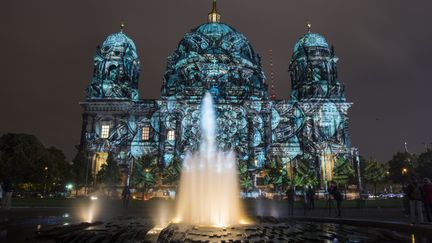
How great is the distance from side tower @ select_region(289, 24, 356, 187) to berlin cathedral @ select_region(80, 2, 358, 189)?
0.58 feet

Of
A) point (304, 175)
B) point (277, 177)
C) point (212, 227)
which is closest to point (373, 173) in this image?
point (304, 175)

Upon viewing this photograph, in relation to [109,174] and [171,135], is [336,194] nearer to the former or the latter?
[109,174]

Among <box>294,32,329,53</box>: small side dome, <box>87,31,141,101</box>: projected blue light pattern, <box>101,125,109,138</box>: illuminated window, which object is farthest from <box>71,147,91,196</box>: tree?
<box>294,32,329,53</box>: small side dome

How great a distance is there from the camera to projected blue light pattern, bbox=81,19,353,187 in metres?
59.8

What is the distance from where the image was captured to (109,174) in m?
51.4

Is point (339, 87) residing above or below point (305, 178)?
above

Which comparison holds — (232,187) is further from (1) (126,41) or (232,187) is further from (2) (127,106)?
(1) (126,41)

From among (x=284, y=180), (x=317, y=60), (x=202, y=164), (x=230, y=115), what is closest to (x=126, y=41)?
(x=230, y=115)

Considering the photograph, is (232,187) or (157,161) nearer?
(232,187)

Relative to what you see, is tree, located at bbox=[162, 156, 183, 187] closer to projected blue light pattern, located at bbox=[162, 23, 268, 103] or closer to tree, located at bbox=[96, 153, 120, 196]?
tree, located at bbox=[96, 153, 120, 196]

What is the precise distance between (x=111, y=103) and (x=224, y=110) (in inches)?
821

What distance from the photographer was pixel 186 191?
18.4m

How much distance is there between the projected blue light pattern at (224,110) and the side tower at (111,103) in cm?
17

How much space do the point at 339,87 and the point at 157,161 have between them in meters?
37.2
